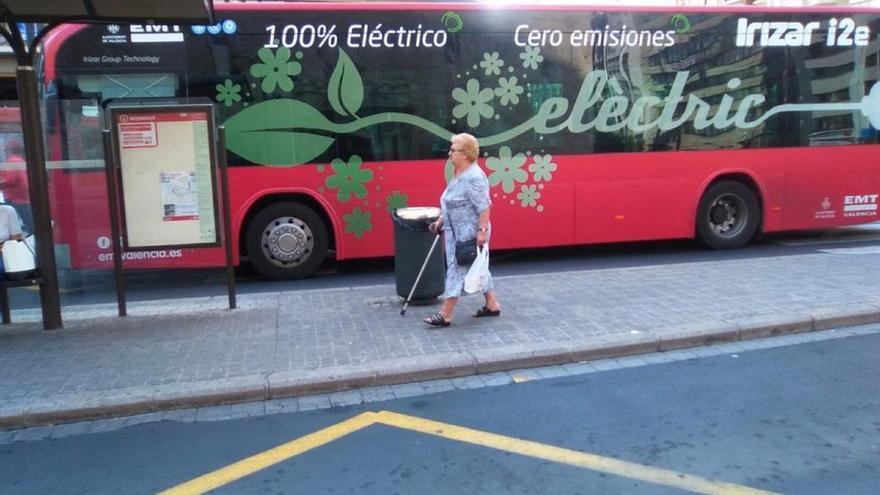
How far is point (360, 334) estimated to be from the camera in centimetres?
612

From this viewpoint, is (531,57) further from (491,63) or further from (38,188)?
(38,188)

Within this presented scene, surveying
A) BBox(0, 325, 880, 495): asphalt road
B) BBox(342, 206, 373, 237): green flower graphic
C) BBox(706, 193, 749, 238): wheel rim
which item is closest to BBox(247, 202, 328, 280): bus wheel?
BBox(342, 206, 373, 237): green flower graphic

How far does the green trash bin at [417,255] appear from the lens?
274 inches

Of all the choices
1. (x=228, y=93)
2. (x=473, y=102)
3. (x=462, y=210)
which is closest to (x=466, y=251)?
(x=462, y=210)

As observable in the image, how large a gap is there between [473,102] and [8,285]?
5.63m

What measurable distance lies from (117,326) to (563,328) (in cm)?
414

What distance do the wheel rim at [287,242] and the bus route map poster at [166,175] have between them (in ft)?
5.54

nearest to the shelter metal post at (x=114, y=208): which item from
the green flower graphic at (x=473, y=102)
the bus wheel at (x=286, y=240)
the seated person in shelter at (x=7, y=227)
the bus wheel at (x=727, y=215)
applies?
the seated person in shelter at (x=7, y=227)

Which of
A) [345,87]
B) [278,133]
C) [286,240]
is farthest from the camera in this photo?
[286,240]

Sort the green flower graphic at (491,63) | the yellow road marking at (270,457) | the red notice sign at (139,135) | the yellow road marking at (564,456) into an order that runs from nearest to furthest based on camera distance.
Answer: the yellow road marking at (564,456), the yellow road marking at (270,457), the red notice sign at (139,135), the green flower graphic at (491,63)

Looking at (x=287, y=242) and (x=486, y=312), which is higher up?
(x=287, y=242)

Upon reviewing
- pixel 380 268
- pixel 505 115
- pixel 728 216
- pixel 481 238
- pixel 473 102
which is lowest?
pixel 380 268

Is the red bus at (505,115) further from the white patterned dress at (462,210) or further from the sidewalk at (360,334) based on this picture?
the white patterned dress at (462,210)

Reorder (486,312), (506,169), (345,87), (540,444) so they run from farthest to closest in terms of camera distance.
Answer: (506,169) → (345,87) → (486,312) → (540,444)
